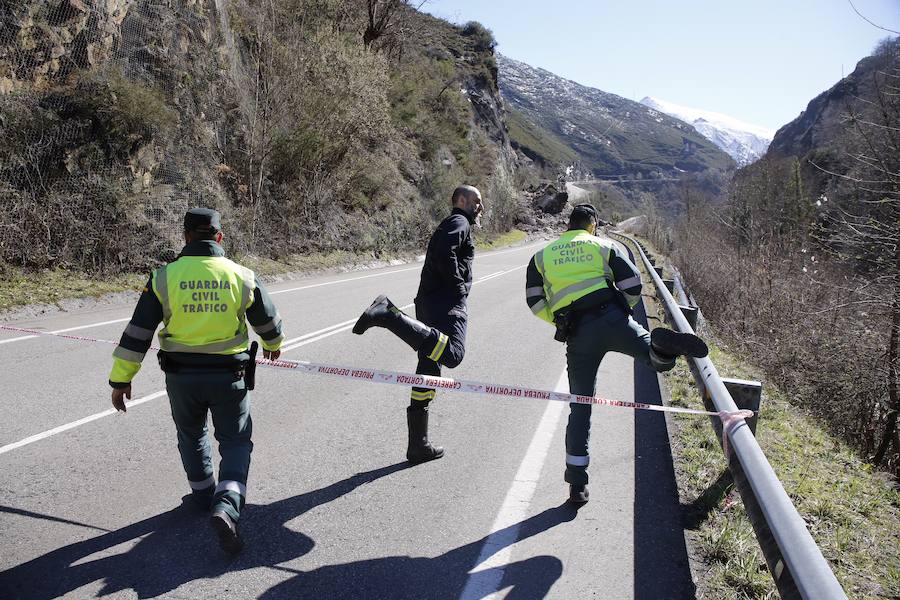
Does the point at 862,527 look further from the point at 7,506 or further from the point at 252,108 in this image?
the point at 252,108

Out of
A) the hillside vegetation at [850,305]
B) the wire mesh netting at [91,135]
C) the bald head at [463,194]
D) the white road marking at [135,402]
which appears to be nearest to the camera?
the white road marking at [135,402]

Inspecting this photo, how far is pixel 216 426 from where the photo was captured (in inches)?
141

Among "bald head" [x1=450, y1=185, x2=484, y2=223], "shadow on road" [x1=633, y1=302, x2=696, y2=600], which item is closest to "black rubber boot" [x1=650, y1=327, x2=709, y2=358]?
"shadow on road" [x1=633, y1=302, x2=696, y2=600]

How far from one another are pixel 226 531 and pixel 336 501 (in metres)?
0.92

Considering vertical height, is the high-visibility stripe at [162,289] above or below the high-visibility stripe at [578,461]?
above

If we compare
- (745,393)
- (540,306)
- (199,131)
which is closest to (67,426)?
(540,306)

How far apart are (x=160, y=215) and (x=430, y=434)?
1151 centimetres

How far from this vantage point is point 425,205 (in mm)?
32625

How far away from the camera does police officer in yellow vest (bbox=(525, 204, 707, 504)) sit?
4.13 m

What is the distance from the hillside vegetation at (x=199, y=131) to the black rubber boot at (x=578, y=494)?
1098 cm

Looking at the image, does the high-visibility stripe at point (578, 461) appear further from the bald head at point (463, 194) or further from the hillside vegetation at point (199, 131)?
the hillside vegetation at point (199, 131)

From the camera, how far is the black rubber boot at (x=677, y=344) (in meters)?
3.87

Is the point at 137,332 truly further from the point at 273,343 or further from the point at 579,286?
the point at 579,286

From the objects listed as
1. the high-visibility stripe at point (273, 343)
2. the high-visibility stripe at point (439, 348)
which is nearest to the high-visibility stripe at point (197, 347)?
the high-visibility stripe at point (273, 343)
